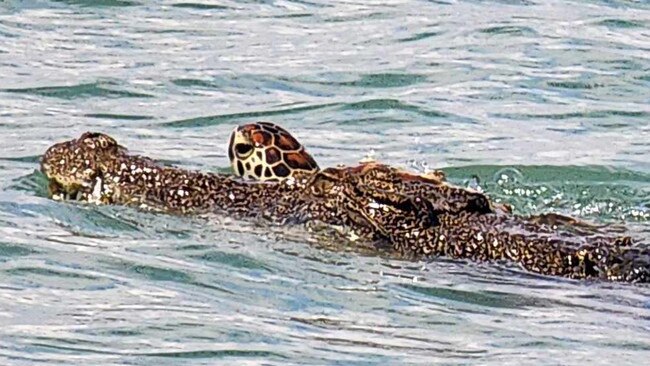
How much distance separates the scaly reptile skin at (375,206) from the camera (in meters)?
8.96

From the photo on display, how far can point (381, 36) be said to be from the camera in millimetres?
17484

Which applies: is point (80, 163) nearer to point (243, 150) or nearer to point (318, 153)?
point (243, 150)

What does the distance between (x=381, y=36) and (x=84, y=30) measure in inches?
103

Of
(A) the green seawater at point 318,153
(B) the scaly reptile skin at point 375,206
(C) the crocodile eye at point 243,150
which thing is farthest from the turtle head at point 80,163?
(C) the crocodile eye at point 243,150

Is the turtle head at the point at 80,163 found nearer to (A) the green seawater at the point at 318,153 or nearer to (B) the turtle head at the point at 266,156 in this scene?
(A) the green seawater at the point at 318,153

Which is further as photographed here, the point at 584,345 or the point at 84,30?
the point at 84,30

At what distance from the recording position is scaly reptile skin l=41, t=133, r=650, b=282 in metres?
8.96

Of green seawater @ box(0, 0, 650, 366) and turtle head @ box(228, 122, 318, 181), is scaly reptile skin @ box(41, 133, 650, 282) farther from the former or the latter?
turtle head @ box(228, 122, 318, 181)

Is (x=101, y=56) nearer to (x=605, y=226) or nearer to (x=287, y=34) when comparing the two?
(x=287, y=34)

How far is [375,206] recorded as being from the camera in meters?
9.31

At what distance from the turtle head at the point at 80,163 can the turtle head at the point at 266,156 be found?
2.02 ft

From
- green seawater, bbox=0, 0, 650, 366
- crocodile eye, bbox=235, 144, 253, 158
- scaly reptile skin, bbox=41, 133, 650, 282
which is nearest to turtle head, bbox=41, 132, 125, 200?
scaly reptile skin, bbox=41, 133, 650, 282

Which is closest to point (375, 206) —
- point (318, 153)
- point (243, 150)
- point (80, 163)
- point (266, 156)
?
point (266, 156)

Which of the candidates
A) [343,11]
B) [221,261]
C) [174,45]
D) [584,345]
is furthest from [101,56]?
[584,345]
